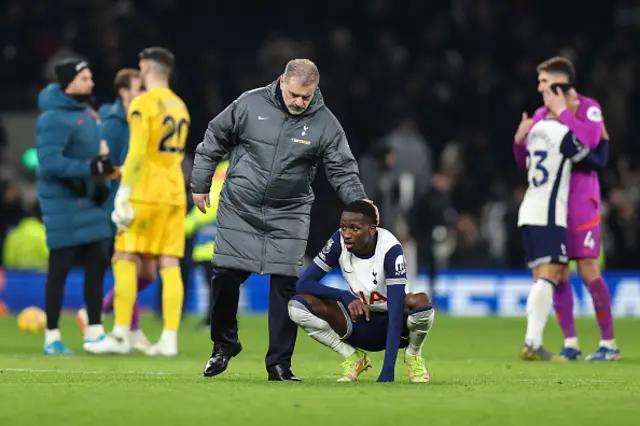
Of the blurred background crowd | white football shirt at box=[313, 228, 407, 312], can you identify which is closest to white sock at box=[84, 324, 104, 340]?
white football shirt at box=[313, 228, 407, 312]

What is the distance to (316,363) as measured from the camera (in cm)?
1116

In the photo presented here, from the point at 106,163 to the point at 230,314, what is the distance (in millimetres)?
3319

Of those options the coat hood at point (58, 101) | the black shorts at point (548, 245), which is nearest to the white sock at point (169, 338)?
the coat hood at point (58, 101)

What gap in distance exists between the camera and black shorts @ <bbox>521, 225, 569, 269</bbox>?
11.7m

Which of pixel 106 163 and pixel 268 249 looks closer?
pixel 268 249

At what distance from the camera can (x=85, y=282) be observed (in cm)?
1237

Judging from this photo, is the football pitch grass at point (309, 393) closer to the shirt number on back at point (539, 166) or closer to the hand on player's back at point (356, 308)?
the hand on player's back at point (356, 308)

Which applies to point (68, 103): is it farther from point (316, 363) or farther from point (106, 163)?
point (316, 363)

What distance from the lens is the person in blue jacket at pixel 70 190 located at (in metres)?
12.1

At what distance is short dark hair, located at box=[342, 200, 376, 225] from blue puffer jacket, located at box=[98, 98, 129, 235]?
4.43 metres

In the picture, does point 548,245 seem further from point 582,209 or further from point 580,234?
point 582,209

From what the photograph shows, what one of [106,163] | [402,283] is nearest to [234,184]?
[402,283]

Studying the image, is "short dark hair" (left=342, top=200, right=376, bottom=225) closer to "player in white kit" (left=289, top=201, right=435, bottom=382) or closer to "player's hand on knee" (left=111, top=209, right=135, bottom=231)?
"player in white kit" (left=289, top=201, right=435, bottom=382)

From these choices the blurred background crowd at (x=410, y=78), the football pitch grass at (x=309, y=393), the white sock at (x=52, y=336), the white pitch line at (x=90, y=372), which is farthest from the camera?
the blurred background crowd at (x=410, y=78)
